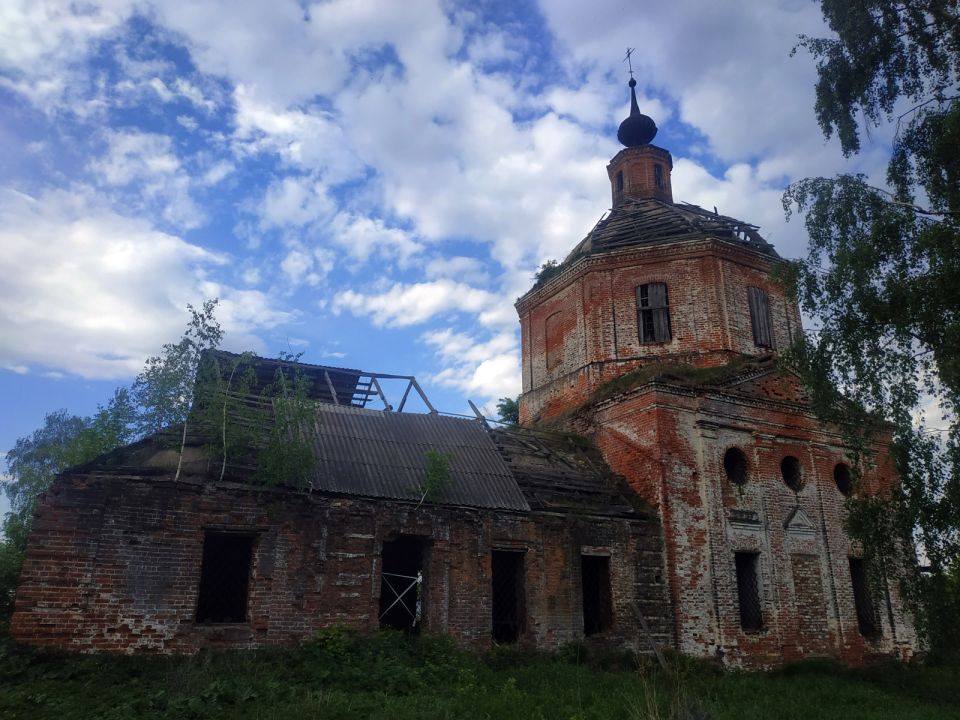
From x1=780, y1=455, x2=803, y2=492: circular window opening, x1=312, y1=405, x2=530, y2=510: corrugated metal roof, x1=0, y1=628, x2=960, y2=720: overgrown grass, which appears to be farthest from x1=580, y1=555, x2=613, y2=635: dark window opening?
x1=780, y1=455, x2=803, y2=492: circular window opening

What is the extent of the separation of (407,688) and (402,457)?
4750 millimetres

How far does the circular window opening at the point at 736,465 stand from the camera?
51.5 ft

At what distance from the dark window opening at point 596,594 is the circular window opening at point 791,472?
5.48 m

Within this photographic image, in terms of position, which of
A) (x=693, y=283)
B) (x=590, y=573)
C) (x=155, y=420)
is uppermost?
(x=693, y=283)

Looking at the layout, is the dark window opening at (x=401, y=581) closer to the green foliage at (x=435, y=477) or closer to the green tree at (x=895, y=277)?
the green foliage at (x=435, y=477)

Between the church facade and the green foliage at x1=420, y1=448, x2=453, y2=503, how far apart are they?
15.7 feet

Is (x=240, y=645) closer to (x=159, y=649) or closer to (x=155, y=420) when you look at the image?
(x=159, y=649)

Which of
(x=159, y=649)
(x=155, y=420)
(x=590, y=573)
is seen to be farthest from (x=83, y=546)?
(x=590, y=573)

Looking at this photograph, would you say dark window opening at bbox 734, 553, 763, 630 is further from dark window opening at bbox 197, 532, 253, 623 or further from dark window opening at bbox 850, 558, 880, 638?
dark window opening at bbox 197, 532, 253, 623

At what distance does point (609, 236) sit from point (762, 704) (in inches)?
488

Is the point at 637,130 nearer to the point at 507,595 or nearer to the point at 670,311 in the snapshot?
the point at 670,311

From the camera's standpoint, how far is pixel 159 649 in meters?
9.67

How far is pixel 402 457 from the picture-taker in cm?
1361

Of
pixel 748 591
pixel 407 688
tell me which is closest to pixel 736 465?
pixel 748 591
